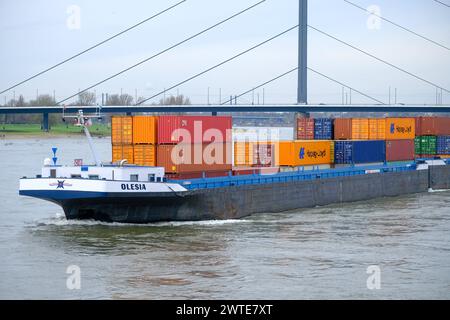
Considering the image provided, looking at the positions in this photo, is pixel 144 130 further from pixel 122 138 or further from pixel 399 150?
pixel 399 150

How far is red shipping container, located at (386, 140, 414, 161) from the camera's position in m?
44.7

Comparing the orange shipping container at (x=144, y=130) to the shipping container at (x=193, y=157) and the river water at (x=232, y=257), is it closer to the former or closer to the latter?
the shipping container at (x=193, y=157)

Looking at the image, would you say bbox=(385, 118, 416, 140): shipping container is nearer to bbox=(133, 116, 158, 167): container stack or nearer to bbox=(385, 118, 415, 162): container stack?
bbox=(385, 118, 415, 162): container stack

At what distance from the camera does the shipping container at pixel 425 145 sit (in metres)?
49.3

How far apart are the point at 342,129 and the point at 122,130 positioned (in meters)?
15.5

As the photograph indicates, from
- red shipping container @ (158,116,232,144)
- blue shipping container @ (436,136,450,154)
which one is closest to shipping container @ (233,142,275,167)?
red shipping container @ (158,116,232,144)

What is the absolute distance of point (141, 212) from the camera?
2891 cm

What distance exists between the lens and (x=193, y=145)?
100ft

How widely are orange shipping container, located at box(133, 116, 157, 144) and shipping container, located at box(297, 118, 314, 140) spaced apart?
48.4ft

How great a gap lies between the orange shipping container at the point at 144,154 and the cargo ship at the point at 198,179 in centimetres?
4

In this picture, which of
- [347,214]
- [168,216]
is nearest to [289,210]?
[347,214]

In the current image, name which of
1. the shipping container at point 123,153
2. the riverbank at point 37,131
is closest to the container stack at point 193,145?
the shipping container at point 123,153

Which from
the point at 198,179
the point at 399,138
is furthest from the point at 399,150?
the point at 198,179
